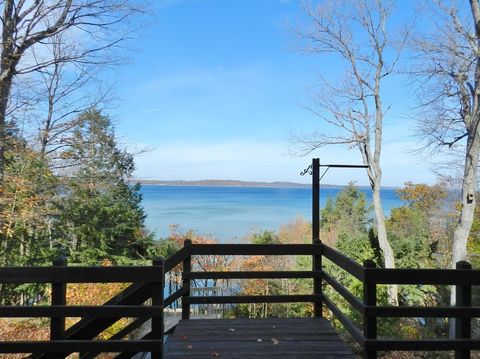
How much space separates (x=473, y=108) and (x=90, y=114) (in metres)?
14.3

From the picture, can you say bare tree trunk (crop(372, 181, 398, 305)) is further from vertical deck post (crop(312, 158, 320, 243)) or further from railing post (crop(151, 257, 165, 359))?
railing post (crop(151, 257, 165, 359))

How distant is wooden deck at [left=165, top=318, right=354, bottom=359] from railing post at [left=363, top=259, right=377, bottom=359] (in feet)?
1.75

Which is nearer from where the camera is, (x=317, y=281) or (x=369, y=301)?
(x=369, y=301)

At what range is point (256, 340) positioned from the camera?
3666mm

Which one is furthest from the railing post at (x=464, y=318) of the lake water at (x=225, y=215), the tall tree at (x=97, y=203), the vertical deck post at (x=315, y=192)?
the lake water at (x=225, y=215)

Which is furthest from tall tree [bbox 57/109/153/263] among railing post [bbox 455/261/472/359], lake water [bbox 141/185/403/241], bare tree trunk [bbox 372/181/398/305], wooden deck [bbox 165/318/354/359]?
railing post [bbox 455/261/472/359]

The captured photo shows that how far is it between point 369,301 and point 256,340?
1.38m

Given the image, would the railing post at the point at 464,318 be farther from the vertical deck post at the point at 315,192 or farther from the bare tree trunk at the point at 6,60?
the bare tree trunk at the point at 6,60

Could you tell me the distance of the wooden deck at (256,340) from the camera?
10.9ft

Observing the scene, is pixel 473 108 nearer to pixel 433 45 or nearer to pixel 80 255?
pixel 433 45

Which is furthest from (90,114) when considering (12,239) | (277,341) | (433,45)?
(277,341)

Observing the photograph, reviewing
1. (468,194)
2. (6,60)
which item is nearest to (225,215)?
(468,194)

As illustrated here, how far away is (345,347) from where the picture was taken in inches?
137

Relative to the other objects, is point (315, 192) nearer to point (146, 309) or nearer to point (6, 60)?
point (146, 309)
